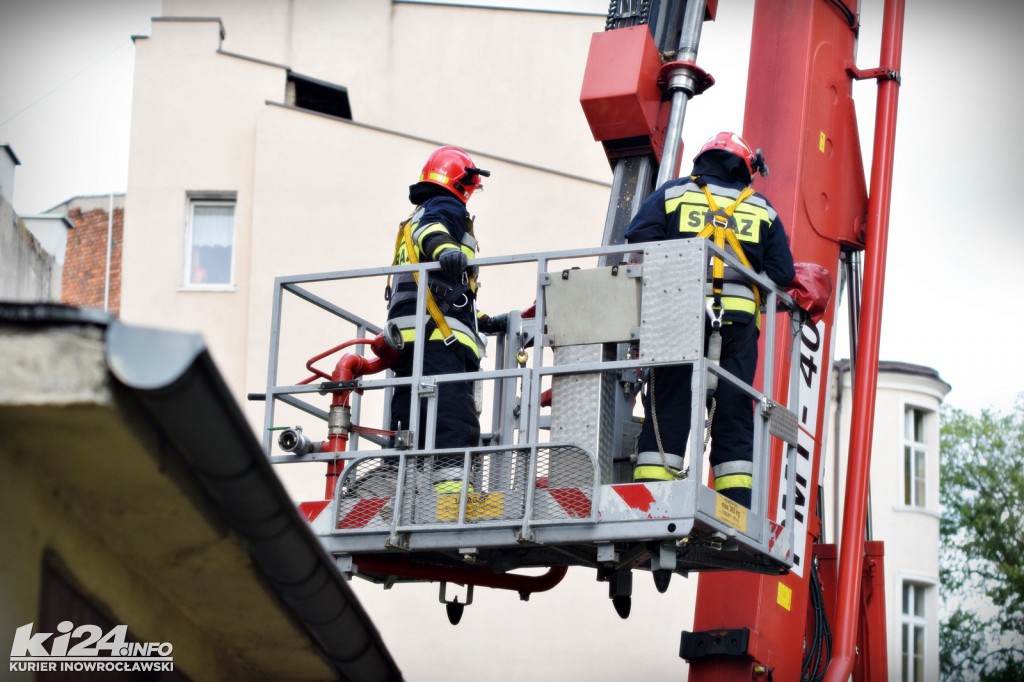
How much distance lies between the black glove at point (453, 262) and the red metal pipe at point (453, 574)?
4.98 ft

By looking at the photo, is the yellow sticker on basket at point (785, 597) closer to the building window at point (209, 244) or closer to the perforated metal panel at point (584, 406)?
the perforated metal panel at point (584, 406)

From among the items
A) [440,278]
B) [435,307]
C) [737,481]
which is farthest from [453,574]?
[737,481]

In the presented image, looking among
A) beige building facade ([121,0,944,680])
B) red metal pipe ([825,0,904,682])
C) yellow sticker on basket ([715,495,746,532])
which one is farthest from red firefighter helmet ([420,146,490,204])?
beige building facade ([121,0,944,680])

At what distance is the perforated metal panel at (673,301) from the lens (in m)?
6.93

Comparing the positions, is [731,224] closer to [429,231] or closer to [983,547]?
[429,231]

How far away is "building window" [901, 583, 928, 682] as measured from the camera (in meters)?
27.1

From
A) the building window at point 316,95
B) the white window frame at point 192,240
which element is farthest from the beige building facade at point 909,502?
the white window frame at point 192,240

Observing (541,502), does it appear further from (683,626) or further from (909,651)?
(909,651)

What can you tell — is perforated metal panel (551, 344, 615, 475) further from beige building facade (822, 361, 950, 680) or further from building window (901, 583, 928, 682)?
building window (901, 583, 928, 682)

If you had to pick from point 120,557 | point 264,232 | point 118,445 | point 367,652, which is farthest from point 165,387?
point 264,232

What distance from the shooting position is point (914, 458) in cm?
2845

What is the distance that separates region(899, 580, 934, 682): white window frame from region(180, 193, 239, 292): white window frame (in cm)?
1308

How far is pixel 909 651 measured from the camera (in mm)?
27234

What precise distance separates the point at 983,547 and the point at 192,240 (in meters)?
19.8
